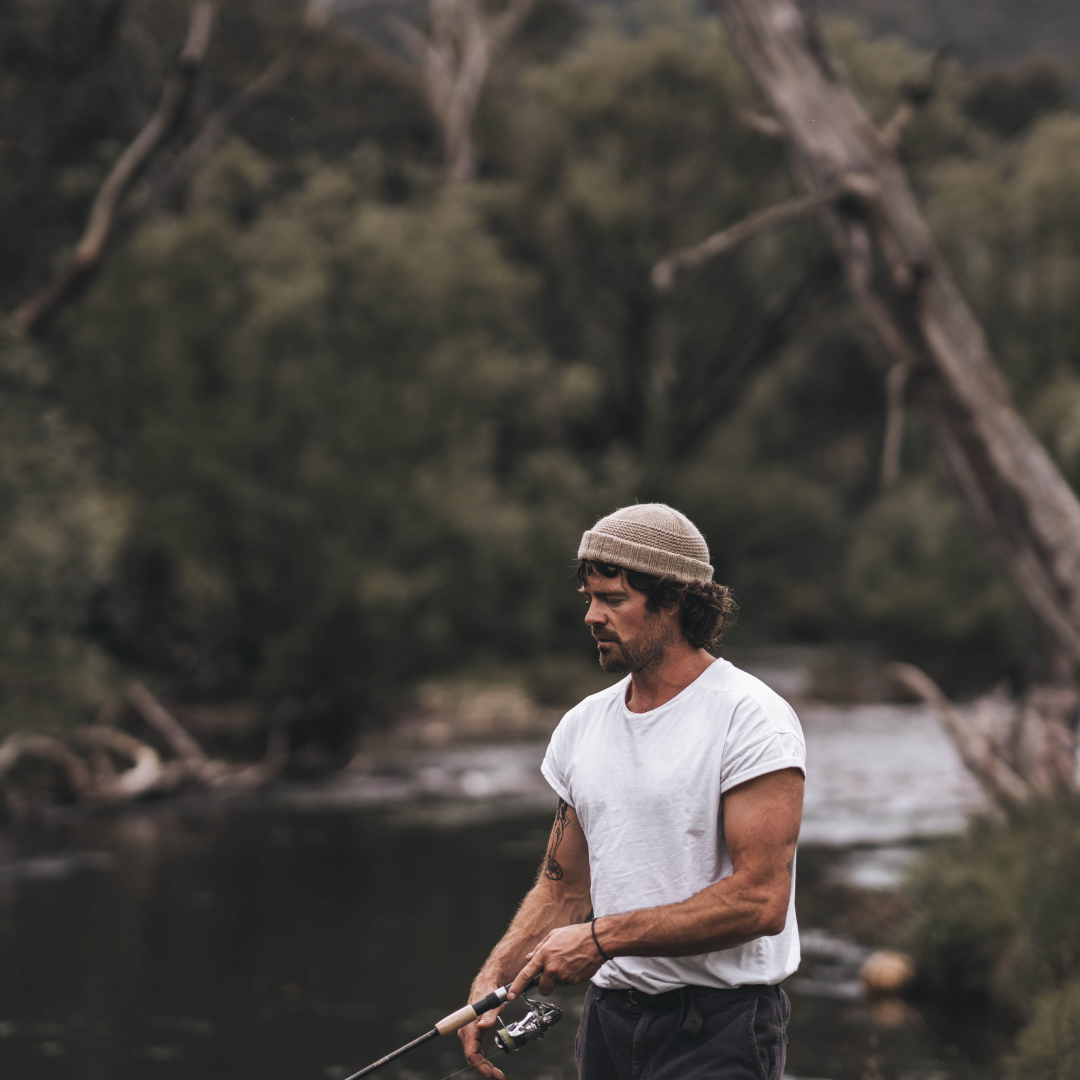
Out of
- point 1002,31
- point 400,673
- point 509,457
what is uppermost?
point 1002,31

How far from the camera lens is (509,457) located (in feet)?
105

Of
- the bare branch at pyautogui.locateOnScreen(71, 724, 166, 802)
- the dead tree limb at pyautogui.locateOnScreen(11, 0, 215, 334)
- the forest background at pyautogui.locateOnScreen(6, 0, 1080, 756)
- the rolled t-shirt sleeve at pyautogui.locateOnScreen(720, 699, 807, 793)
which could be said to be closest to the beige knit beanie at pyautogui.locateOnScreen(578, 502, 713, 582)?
the rolled t-shirt sleeve at pyautogui.locateOnScreen(720, 699, 807, 793)

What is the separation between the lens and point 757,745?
3.16 m

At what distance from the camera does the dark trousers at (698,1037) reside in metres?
3.21

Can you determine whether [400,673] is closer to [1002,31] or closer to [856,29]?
[856,29]

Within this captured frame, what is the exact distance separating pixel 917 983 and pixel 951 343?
3.67 meters

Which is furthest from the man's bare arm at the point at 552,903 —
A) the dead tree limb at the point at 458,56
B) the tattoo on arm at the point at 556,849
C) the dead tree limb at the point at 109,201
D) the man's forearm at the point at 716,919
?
the dead tree limb at the point at 458,56

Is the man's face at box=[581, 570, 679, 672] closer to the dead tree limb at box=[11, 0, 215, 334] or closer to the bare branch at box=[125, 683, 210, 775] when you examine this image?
the bare branch at box=[125, 683, 210, 775]

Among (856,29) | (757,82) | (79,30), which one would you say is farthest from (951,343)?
(856,29)

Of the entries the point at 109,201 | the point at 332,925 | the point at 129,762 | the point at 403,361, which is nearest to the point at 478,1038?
the point at 332,925

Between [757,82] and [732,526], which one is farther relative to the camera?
[732,526]

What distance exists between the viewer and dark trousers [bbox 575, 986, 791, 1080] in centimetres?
321

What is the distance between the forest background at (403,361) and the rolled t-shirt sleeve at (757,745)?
12.4 meters

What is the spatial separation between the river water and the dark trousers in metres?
4.42
